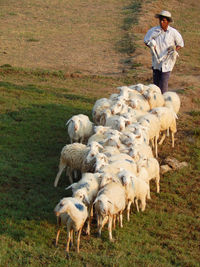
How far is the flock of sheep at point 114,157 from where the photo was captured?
20.7ft

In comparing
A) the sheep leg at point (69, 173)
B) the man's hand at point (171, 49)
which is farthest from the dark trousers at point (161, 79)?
the sheep leg at point (69, 173)

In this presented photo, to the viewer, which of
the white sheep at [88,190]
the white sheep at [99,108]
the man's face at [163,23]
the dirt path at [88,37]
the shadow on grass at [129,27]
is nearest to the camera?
the white sheep at [88,190]

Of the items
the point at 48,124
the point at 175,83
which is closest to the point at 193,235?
the point at 48,124

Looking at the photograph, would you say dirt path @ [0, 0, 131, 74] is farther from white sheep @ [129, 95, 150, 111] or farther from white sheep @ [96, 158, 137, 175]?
white sheep @ [96, 158, 137, 175]

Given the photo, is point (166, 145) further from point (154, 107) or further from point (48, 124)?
point (48, 124)

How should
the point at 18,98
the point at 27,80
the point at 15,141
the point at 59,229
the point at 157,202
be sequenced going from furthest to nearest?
the point at 27,80 < the point at 18,98 < the point at 15,141 < the point at 157,202 < the point at 59,229

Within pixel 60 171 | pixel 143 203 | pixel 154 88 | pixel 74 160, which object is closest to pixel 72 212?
pixel 143 203

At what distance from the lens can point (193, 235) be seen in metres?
6.80

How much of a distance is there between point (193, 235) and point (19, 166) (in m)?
3.61

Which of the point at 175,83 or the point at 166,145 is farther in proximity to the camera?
the point at 175,83

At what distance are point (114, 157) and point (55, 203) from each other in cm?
126

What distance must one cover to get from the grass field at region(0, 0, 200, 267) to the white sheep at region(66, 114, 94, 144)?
1.99 ft

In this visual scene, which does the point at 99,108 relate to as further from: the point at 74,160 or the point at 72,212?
the point at 72,212

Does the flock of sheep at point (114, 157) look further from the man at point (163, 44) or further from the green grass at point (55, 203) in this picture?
the man at point (163, 44)
